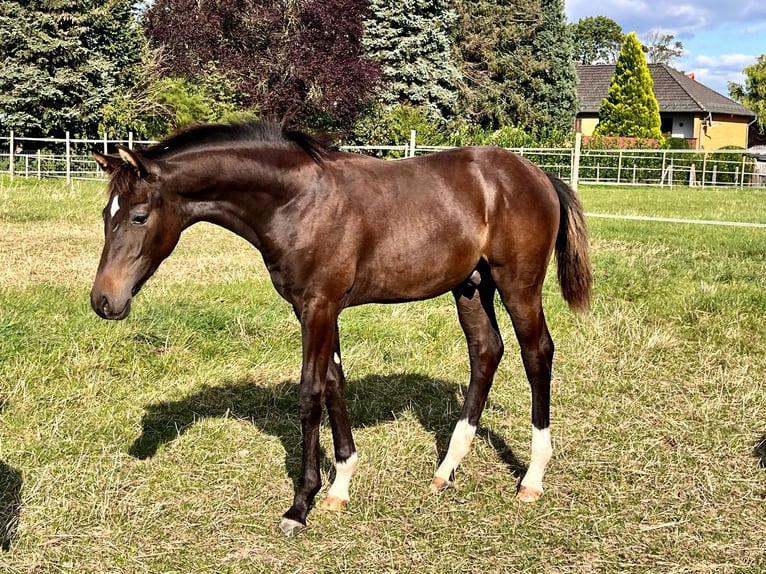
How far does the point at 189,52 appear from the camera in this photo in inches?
1054

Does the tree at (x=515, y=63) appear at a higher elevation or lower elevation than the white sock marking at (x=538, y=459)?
higher

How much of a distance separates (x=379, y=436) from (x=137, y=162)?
219cm

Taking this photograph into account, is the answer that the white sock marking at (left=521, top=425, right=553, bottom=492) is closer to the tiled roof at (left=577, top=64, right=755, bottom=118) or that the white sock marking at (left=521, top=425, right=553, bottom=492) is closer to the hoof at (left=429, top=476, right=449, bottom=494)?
the hoof at (left=429, top=476, right=449, bottom=494)

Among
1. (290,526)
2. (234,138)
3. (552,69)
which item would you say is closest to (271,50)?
(552,69)

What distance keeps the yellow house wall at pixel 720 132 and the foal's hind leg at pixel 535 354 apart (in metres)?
47.0

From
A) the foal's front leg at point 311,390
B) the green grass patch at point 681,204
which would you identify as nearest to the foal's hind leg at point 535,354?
the foal's front leg at point 311,390

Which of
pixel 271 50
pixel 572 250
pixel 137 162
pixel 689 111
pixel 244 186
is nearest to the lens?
pixel 137 162

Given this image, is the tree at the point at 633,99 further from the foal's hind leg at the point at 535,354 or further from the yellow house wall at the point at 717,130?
the foal's hind leg at the point at 535,354

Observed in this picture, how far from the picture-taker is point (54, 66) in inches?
1123

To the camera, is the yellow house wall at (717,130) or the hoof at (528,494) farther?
the yellow house wall at (717,130)

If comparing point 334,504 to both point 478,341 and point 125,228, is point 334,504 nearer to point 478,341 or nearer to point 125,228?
point 478,341

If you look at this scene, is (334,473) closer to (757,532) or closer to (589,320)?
(757,532)

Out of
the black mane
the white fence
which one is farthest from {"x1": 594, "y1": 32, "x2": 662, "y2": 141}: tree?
the black mane

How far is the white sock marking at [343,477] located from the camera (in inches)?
144
